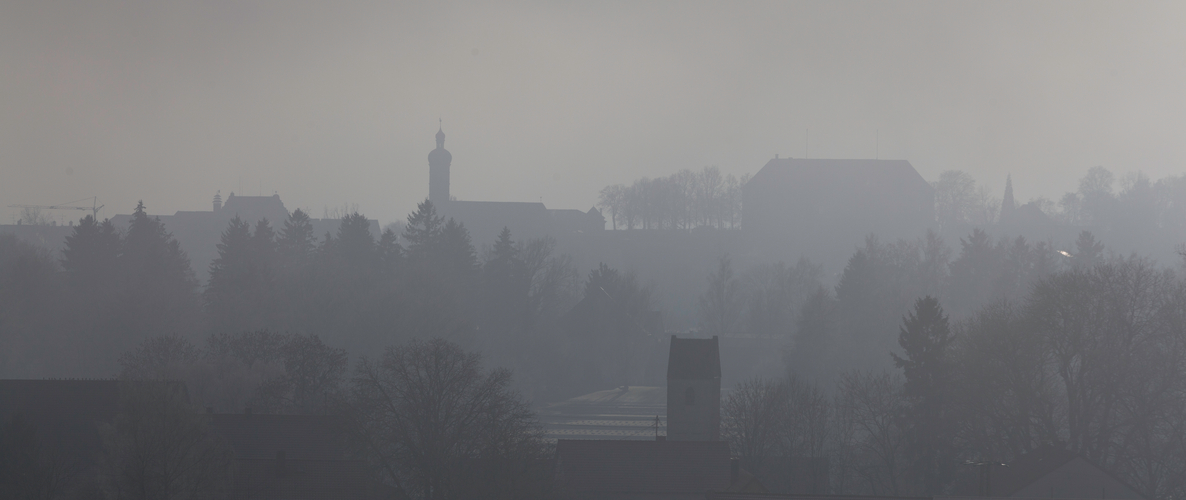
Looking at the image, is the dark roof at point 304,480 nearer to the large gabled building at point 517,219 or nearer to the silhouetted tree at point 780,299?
the silhouetted tree at point 780,299

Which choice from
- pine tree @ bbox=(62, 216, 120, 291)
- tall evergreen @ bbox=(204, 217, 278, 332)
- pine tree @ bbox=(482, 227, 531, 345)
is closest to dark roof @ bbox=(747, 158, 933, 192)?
pine tree @ bbox=(482, 227, 531, 345)

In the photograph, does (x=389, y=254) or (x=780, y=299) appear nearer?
(x=389, y=254)

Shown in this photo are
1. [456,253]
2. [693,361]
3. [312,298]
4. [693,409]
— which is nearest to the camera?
[693,409]

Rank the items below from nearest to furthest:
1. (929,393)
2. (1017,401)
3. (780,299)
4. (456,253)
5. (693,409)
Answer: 1. (1017,401)
2. (929,393)
3. (693,409)
4. (456,253)
5. (780,299)

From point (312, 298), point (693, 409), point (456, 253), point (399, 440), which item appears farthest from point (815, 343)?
point (399, 440)

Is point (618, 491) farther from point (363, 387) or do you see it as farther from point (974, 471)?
point (974, 471)

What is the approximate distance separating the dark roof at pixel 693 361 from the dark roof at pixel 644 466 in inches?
338

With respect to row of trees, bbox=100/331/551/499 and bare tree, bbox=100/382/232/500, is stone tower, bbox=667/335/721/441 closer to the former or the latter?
row of trees, bbox=100/331/551/499

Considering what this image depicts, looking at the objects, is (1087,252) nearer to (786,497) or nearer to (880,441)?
(880,441)

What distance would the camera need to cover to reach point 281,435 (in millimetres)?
31406

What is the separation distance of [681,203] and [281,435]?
101m

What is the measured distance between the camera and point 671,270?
115 meters

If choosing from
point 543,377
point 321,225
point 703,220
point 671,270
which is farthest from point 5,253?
point 703,220

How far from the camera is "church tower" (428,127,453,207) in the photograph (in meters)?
152
